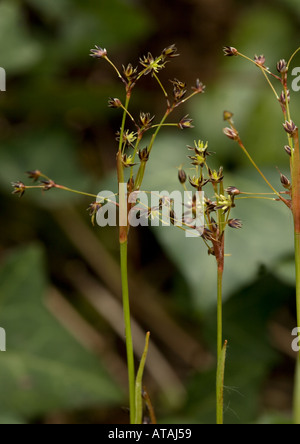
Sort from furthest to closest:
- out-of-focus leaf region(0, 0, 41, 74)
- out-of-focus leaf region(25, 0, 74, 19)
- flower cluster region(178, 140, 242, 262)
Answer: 1. out-of-focus leaf region(25, 0, 74, 19)
2. out-of-focus leaf region(0, 0, 41, 74)
3. flower cluster region(178, 140, 242, 262)

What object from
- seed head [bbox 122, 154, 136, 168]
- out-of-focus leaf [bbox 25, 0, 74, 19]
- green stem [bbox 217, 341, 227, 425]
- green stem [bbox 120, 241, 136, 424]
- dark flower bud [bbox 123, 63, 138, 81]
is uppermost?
out-of-focus leaf [bbox 25, 0, 74, 19]

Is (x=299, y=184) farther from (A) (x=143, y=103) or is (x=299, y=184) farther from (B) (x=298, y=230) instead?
(A) (x=143, y=103)

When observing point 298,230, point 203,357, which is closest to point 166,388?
point 203,357

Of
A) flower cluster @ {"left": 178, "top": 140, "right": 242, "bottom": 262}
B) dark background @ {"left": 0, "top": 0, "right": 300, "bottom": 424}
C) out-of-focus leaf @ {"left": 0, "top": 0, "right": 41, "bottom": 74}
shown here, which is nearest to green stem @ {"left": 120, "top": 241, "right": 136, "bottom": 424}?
flower cluster @ {"left": 178, "top": 140, "right": 242, "bottom": 262}

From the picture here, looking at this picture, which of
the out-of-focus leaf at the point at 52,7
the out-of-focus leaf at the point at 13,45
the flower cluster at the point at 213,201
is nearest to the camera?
the flower cluster at the point at 213,201

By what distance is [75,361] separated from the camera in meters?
0.97

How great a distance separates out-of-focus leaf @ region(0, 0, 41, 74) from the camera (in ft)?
3.89

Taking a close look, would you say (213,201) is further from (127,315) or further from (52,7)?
(52,7)

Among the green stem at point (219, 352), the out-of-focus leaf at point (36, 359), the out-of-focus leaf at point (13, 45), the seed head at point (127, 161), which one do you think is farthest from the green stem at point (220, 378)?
the out-of-focus leaf at point (13, 45)

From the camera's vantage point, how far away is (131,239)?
1.42 m

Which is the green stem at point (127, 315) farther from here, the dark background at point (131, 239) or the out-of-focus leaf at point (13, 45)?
the out-of-focus leaf at point (13, 45)

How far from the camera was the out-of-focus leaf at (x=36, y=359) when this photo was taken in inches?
36.0

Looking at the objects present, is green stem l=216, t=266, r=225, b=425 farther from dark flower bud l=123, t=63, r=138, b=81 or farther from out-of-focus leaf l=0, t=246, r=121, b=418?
out-of-focus leaf l=0, t=246, r=121, b=418

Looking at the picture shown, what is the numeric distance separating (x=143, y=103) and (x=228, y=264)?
722 mm
